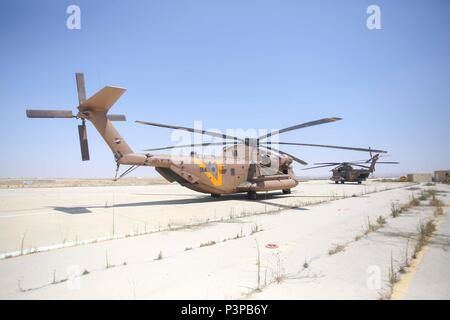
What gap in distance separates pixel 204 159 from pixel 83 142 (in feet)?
23.3

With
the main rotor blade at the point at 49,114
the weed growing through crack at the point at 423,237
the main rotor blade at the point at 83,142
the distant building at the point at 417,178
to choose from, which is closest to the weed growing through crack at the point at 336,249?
the weed growing through crack at the point at 423,237

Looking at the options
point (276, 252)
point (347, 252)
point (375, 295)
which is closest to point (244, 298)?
point (375, 295)

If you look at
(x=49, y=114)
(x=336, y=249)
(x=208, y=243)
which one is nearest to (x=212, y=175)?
(x=49, y=114)

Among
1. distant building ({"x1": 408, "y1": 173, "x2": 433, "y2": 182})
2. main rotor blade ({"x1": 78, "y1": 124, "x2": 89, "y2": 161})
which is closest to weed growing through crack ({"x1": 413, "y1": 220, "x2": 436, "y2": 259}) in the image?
main rotor blade ({"x1": 78, "y1": 124, "x2": 89, "y2": 161})

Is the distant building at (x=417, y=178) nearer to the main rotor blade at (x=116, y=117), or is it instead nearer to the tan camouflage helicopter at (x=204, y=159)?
the tan camouflage helicopter at (x=204, y=159)

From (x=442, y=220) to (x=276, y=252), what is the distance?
314 inches

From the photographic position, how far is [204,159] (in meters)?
16.5

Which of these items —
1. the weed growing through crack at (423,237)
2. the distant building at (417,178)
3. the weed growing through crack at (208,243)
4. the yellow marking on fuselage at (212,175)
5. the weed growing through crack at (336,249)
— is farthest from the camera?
the distant building at (417,178)

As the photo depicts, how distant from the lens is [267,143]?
1669cm

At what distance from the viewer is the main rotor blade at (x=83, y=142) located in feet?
37.3

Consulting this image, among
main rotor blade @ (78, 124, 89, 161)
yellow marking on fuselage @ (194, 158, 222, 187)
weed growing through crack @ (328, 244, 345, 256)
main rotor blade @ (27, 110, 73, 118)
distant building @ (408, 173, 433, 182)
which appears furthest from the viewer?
distant building @ (408, 173, 433, 182)

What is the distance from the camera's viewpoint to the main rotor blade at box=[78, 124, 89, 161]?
11.4m

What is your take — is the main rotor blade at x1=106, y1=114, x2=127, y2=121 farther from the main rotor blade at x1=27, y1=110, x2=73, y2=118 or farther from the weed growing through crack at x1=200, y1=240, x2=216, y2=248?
the weed growing through crack at x1=200, y1=240, x2=216, y2=248

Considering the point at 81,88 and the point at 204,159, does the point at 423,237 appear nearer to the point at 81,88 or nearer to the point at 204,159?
the point at 204,159
